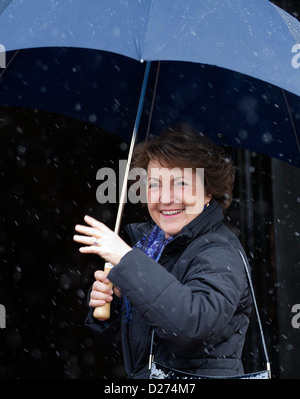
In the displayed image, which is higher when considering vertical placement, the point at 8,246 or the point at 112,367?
the point at 8,246

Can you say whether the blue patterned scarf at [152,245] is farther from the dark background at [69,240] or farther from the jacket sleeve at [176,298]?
the dark background at [69,240]

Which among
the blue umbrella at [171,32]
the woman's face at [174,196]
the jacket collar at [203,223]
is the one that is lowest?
the jacket collar at [203,223]

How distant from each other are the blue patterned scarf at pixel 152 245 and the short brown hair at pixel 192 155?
30 cm

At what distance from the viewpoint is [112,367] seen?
515cm

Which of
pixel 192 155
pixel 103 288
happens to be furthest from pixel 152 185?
pixel 103 288

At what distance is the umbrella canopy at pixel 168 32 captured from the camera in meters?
2.19

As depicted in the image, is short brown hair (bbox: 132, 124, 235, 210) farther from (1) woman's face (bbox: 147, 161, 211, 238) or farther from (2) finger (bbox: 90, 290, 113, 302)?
(2) finger (bbox: 90, 290, 113, 302)

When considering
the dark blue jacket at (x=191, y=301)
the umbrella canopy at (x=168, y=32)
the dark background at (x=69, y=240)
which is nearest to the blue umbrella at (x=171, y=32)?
the umbrella canopy at (x=168, y=32)

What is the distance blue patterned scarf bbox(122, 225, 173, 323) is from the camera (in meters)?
2.71

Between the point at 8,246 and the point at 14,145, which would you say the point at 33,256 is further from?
the point at 14,145

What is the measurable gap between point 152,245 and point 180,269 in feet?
1.25

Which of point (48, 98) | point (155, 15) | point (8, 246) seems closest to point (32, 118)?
point (8, 246)

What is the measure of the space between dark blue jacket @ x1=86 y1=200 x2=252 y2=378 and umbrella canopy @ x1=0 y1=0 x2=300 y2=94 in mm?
698

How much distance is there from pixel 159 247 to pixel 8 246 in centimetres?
228
